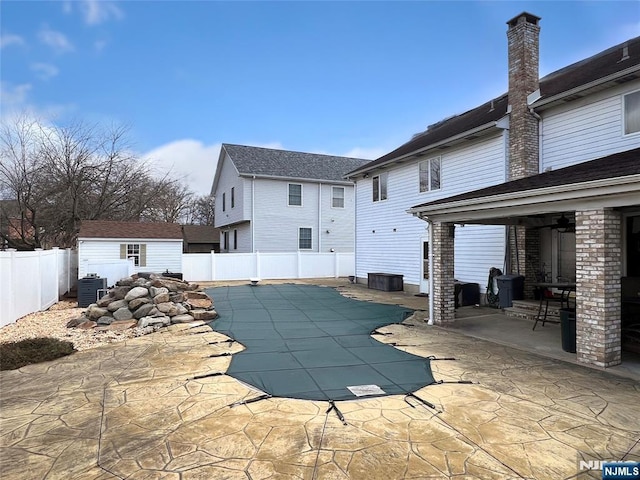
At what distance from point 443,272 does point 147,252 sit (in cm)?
1448

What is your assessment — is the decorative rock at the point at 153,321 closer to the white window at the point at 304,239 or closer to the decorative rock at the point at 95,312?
the decorative rock at the point at 95,312

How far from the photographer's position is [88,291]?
38.2ft

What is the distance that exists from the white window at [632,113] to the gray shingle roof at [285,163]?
16.3m

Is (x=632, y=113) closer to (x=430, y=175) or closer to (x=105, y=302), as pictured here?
(x=430, y=175)

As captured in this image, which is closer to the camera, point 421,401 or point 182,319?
point 421,401

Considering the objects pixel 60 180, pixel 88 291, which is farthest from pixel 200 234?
pixel 88 291

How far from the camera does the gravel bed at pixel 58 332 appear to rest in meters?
7.26

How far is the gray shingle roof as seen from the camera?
885 inches

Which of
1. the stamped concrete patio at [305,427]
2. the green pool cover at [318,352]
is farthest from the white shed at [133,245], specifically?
the stamped concrete patio at [305,427]

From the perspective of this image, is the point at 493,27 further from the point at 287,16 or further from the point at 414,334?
the point at 414,334

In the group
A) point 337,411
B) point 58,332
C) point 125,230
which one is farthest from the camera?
point 125,230

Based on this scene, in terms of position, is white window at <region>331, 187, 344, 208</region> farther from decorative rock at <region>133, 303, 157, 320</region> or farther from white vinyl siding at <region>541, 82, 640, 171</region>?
decorative rock at <region>133, 303, 157, 320</region>

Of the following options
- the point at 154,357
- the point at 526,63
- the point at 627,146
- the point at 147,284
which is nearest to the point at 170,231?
the point at 147,284

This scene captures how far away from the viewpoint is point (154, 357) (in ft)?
20.0
